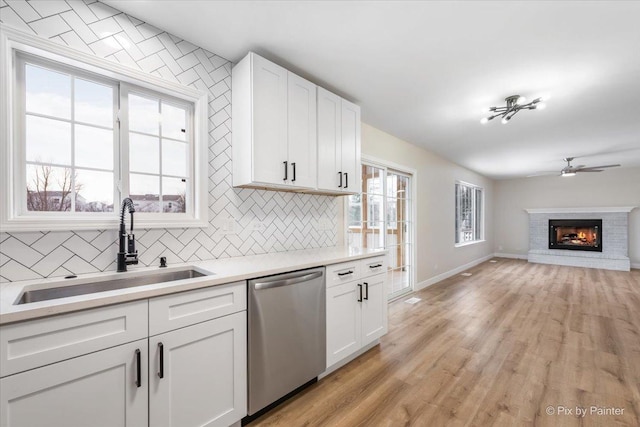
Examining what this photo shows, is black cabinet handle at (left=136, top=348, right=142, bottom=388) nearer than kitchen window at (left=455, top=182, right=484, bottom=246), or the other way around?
black cabinet handle at (left=136, top=348, right=142, bottom=388)

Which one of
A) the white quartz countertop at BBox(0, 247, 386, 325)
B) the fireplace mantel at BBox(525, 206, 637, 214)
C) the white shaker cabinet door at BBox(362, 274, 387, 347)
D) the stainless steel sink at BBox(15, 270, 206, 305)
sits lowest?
the white shaker cabinet door at BBox(362, 274, 387, 347)

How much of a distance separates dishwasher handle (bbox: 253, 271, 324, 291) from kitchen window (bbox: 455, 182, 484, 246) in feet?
17.4

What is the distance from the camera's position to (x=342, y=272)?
2.23m

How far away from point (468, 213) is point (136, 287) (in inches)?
300

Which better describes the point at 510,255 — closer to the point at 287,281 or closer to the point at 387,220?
the point at 387,220

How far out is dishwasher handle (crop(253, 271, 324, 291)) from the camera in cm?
166

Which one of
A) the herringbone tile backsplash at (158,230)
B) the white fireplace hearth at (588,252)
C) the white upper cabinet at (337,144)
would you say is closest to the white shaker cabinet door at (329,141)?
the white upper cabinet at (337,144)

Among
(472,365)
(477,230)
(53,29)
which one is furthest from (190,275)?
(477,230)

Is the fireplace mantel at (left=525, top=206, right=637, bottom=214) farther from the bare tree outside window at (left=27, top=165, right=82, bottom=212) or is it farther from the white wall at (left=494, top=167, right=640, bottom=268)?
the bare tree outside window at (left=27, top=165, right=82, bottom=212)

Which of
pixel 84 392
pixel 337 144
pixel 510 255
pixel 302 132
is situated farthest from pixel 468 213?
pixel 84 392

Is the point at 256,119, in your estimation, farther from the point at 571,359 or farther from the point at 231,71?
the point at 571,359

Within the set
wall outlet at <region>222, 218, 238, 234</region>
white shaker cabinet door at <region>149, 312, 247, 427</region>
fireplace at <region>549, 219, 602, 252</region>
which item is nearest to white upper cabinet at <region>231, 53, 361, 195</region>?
wall outlet at <region>222, 218, 238, 234</region>

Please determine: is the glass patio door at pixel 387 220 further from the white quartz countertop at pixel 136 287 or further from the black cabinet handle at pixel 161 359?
the black cabinet handle at pixel 161 359

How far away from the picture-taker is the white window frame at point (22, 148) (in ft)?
4.39
